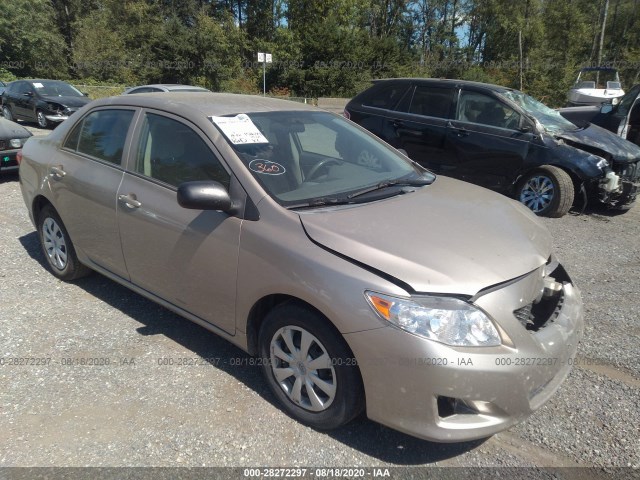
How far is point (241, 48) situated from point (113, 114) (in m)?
37.1

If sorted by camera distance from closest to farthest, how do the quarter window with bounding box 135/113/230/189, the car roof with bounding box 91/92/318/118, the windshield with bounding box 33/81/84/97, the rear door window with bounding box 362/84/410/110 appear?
the quarter window with bounding box 135/113/230/189, the car roof with bounding box 91/92/318/118, the rear door window with bounding box 362/84/410/110, the windshield with bounding box 33/81/84/97

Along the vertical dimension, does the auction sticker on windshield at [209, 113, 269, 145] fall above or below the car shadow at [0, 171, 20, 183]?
above

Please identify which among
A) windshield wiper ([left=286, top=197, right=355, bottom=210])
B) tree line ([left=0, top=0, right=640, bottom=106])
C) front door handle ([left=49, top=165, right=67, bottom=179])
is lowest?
front door handle ([left=49, top=165, right=67, bottom=179])

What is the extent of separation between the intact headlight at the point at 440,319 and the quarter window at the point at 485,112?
543cm

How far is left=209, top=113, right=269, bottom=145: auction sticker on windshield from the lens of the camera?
2.95 metres

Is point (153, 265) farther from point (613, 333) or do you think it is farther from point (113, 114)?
point (613, 333)

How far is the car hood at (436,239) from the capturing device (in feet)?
7.41

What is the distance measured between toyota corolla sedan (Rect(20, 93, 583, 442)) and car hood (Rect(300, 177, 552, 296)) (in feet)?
0.04

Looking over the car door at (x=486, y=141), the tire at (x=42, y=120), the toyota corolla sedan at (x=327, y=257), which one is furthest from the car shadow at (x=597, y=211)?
the tire at (x=42, y=120)

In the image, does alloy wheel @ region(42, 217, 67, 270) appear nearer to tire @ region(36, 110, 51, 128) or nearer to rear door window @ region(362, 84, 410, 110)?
rear door window @ region(362, 84, 410, 110)

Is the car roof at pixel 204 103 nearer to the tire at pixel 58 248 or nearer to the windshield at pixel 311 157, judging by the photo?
the windshield at pixel 311 157

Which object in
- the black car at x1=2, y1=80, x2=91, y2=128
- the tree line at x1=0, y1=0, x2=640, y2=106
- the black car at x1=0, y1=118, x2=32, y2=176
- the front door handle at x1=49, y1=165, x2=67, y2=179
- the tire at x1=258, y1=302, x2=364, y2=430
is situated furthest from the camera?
the tree line at x1=0, y1=0, x2=640, y2=106

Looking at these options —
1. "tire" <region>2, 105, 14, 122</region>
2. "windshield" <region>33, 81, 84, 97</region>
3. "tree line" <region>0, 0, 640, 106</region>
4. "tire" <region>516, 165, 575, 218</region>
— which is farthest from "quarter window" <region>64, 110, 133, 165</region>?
→ "tree line" <region>0, 0, 640, 106</region>

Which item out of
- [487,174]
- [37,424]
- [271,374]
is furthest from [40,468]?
[487,174]
